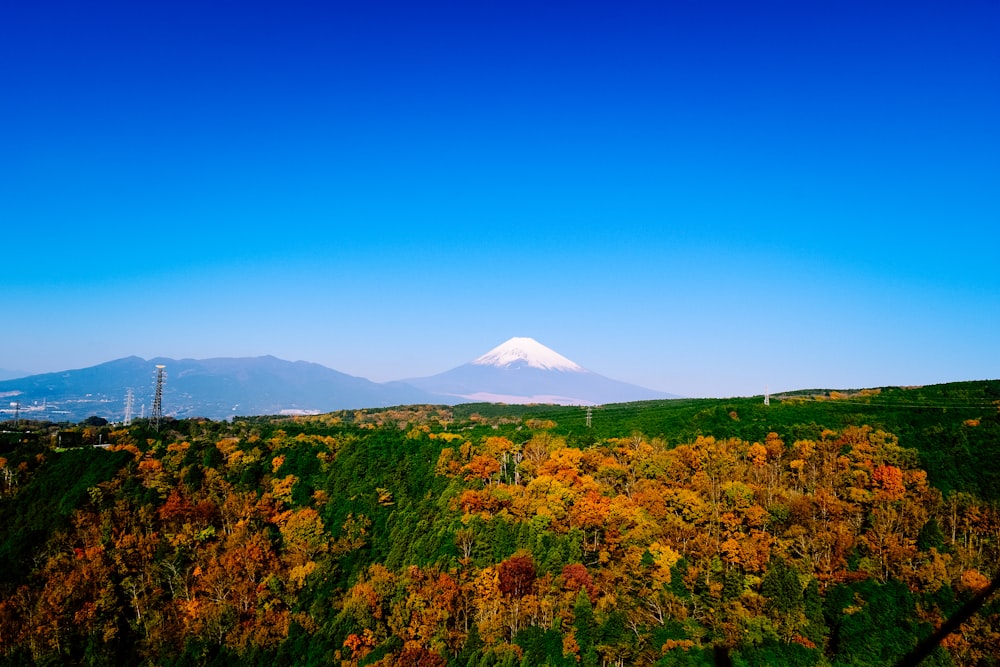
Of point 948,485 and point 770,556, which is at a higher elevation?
point 948,485

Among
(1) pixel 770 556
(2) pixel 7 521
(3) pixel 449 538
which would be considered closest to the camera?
(1) pixel 770 556

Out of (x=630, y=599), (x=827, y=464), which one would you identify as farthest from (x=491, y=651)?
(x=827, y=464)

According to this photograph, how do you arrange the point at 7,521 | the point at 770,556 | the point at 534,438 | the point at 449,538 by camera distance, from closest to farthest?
1. the point at 770,556
2. the point at 449,538
3. the point at 7,521
4. the point at 534,438

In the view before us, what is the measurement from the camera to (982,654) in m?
32.4

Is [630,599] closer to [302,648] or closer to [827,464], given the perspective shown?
[827,464]

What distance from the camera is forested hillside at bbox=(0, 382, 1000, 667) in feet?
131

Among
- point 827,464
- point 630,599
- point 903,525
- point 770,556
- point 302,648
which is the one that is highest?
point 827,464

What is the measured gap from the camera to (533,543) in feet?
170

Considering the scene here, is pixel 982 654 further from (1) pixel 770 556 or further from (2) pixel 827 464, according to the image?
(2) pixel 827 464

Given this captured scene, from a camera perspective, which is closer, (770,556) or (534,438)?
(770,556)

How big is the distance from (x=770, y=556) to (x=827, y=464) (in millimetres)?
11198

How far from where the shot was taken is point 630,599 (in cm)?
4459

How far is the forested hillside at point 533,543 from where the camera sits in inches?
1572

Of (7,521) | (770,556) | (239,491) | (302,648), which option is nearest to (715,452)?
(770,556)
